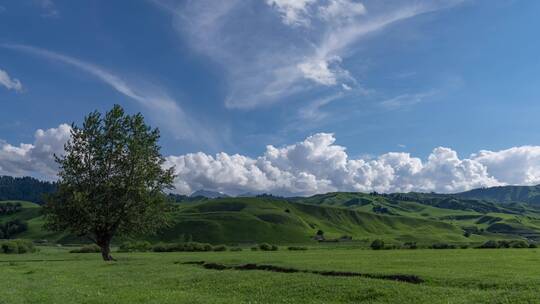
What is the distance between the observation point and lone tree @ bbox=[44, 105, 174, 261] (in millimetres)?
68250

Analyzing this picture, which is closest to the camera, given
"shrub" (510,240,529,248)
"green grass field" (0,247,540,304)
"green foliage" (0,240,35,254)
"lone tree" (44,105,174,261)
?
"green grass field" (0,247,540,304)

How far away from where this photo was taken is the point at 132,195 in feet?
229

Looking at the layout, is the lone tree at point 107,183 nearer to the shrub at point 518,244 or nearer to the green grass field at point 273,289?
the green grass field at point 273,289

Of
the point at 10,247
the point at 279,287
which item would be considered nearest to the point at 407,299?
the point at 279,287

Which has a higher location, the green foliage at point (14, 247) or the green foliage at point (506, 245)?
the green foliage at point (14, 247)

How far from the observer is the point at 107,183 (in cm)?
6862

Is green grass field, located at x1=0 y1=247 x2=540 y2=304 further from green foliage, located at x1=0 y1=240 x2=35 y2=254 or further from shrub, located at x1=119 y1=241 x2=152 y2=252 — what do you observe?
shrub, located at x1=119 y1=241 x2=152 y2=252

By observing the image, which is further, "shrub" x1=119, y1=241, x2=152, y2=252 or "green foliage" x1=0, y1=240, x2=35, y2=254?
"shrub" x1=119, y1=241, x2=152, y2=252

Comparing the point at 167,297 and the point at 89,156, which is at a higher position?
the point at 89,156

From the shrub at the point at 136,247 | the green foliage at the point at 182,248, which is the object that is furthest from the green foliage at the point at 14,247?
the green foliage at the point at 182,248

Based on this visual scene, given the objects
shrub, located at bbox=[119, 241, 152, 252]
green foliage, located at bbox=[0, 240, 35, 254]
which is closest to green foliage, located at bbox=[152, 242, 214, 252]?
shrub, located at bbox=[119, 241, 152, 252]

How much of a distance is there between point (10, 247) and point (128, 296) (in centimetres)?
9262

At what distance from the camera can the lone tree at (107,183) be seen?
6825 centimetres

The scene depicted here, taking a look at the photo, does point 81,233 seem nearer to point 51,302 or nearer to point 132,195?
point 132,195
